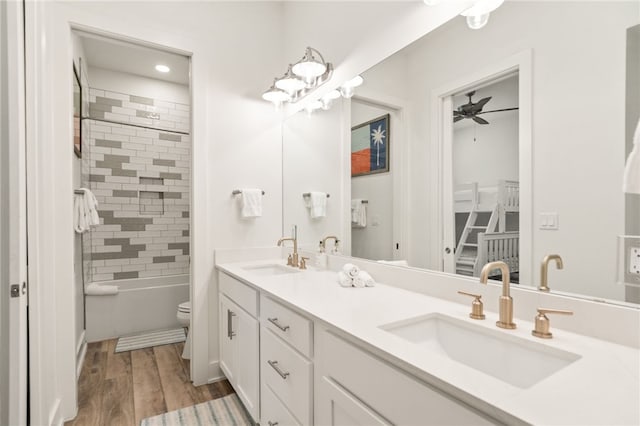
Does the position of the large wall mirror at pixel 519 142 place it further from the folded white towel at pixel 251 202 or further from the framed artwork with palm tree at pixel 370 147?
the folded white towel at pixel 251 202

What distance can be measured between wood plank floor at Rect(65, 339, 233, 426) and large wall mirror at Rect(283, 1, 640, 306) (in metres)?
1.51

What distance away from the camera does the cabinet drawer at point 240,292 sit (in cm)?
164

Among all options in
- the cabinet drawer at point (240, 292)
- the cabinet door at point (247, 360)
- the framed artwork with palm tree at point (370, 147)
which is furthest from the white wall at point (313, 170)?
the cabinet door at point (247, 360)

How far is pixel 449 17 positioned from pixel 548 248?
0.98 m

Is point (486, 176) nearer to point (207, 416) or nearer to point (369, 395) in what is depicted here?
point (369, 395)

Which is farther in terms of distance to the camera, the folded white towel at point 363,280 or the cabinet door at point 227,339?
the cabinet door at point 227,339

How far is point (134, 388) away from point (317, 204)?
5.64 feet

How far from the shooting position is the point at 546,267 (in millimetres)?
968

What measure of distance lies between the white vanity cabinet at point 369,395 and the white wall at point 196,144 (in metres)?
1.35

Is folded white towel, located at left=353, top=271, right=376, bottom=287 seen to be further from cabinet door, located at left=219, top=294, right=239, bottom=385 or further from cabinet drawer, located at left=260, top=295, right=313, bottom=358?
cabinet door, located at left=219, top=294, right=239, bottom=385

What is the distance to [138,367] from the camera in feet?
8.04

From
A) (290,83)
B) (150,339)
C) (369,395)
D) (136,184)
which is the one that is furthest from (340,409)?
(136,184)

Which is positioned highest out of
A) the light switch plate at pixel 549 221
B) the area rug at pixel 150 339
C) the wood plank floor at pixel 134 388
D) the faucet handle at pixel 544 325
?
the light switch plate at pixel 549 221

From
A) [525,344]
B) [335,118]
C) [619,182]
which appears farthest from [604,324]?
[335,118]
